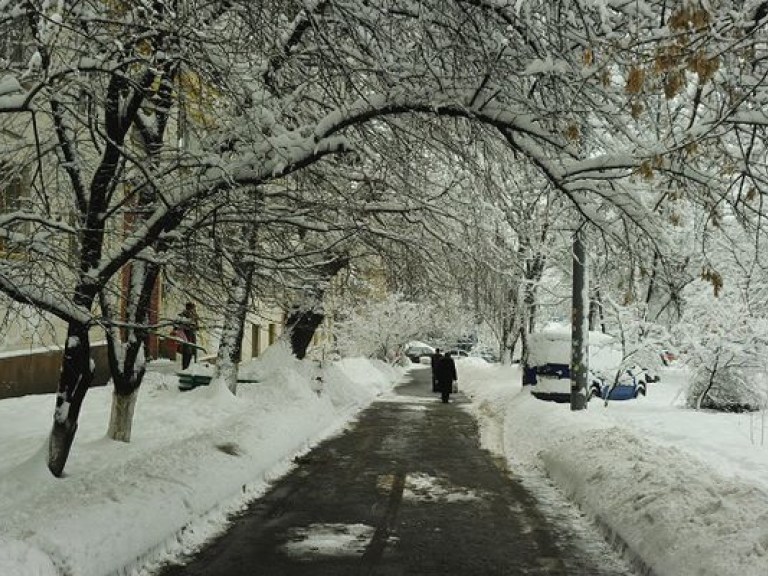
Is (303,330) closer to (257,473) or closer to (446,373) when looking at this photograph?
(446,373)

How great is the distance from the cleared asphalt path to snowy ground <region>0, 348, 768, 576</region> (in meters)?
0.39

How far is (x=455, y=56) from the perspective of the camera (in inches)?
252

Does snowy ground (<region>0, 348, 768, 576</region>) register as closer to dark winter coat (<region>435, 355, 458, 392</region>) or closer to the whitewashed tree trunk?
the whitewashed tree trunk

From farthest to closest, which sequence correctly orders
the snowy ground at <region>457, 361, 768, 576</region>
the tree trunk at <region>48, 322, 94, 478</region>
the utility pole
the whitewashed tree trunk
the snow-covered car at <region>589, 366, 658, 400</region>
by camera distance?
the snow-covered car at <region>589, 366, 658, 400</region>
the utility pole
the whitewashed tree trunk
the tree trunk at <region>48, 322, 94, 478</region>
the snowy ground at <region>457, 361, 768, 576</region>

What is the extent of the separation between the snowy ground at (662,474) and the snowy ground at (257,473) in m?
0.02

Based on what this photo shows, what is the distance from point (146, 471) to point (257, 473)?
227 cm

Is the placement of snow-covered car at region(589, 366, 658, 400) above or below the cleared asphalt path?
above

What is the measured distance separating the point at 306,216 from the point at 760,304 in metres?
15.3

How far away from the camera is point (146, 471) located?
8.70 m

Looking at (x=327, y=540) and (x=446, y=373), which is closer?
(x=327, y=540)

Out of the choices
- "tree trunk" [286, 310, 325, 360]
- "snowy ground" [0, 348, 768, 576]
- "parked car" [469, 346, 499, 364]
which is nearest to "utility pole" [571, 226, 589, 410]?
"snowy ground" [0, 348, 768, 576]

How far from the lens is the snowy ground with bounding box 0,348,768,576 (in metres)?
6.19

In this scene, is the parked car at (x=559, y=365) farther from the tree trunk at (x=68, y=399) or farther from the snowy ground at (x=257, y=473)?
the tree trunk at (x=68, y=399)

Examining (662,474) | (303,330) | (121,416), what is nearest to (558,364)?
(303,330)
